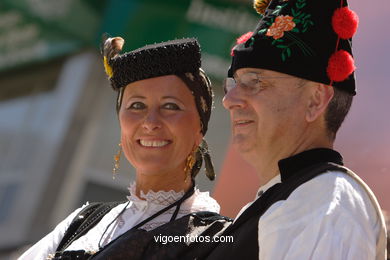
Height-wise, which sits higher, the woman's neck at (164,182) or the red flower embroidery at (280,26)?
the red flower embroidery at (280,26)

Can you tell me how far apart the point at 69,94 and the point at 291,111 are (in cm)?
681

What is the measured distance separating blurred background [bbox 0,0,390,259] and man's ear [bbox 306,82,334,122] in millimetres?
4917

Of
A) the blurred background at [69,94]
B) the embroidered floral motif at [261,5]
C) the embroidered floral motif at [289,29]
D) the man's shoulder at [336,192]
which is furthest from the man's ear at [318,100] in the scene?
the blurred background at [69,94]

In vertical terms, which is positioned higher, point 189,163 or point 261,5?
point 261,5

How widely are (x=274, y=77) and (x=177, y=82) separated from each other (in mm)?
752

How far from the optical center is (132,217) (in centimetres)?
293

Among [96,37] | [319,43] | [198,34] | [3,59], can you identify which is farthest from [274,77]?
[3,59]

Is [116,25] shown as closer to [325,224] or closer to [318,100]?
[318,100]

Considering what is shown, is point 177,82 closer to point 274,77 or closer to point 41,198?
point 274,77

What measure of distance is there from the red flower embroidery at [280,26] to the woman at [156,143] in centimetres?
70

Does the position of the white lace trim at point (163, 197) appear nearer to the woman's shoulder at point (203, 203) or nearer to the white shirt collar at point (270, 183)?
the woman's shoulder at point (203, 203)

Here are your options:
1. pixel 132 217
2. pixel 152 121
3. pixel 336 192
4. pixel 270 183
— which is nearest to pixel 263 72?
pixel 270 183

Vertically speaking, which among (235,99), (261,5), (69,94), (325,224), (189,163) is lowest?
(325,224)

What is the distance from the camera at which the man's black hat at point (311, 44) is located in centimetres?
221
